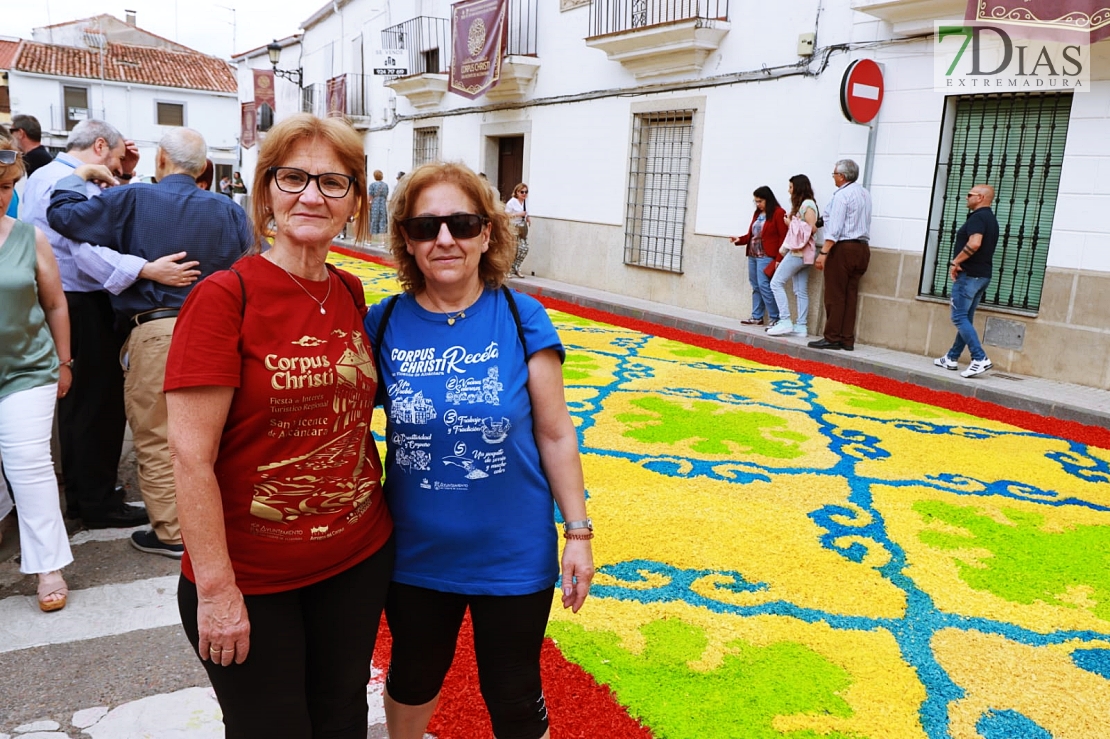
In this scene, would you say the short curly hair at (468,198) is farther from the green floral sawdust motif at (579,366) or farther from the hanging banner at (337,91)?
the hanging banner at (337,91)

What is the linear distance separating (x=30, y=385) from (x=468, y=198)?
1937mm

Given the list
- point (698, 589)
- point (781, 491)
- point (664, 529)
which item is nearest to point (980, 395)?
point (781, 491)

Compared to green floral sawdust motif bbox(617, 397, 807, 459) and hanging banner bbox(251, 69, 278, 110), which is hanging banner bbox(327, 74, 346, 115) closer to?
hanging banner bbox(251, 69, 278, 110)

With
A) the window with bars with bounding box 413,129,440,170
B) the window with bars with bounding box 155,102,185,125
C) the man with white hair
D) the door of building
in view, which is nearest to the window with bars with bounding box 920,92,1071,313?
the man with white hair

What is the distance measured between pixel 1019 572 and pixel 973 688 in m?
1.08

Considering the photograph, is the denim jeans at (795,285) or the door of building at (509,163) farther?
the door of building at (509,163)

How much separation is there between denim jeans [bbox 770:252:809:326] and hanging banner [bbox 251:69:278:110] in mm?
23017

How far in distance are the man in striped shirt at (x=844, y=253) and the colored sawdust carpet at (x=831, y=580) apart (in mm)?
2412

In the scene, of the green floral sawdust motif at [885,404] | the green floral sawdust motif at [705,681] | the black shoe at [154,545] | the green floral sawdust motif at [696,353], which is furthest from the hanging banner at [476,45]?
the green floral sawdust motif at [705,681]

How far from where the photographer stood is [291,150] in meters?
1.70

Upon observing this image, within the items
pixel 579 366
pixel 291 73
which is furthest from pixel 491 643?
pixel 291 73

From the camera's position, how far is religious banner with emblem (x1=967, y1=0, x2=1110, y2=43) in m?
6.33

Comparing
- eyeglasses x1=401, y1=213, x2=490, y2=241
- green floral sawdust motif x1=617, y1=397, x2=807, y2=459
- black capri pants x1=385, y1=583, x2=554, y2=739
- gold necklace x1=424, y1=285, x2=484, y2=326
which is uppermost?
eyeglasses x1=401, y1=213, x2=490, y2=241

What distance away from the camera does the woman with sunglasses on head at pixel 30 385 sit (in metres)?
2.85
